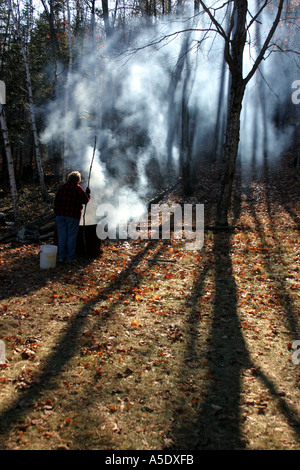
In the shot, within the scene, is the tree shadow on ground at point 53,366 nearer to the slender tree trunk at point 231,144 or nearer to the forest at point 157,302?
the forest at point 157,302

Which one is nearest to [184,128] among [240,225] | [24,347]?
[240,225]

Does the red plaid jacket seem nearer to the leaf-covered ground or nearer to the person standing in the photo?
the person standing

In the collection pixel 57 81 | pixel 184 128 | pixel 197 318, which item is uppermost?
pixel 57 81

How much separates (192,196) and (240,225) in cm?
478

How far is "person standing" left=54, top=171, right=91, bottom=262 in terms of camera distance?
731cm

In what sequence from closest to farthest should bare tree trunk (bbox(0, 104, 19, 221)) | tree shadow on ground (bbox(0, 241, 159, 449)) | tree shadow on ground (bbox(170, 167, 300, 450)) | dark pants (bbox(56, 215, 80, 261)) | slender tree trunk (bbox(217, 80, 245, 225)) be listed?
1. tree shadow on ground (bbox(170, 167, 300, 450))
2. tree shadow on ground (bbox(0, 241, 159, 449))
3. dark pants (bbox(56, 215, 80, 261))
4. slender tree trunk (bbox(217, 80, 245, 225))
5. bare tree trunk (bbox(0, 104, 19, 221))

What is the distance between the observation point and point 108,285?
21.9ft

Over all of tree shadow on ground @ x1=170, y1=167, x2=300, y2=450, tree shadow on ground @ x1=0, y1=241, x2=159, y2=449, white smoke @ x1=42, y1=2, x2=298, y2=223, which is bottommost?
tree shadow on ground @ x1=170, y1=167, x2=300, y2=450

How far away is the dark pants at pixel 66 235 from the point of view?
7430mm

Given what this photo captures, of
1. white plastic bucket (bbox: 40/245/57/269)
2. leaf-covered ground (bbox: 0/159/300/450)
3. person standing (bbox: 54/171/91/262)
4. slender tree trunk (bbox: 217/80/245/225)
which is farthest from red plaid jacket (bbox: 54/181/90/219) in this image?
slender tree trunk (bbox: 217/80/245/225)

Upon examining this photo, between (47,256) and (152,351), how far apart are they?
3.66m

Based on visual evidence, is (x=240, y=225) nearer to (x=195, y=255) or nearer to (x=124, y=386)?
(x=195, y=255)

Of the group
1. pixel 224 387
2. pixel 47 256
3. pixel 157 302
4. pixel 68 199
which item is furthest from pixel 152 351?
pixel 68 199

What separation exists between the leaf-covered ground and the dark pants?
0.45 m
